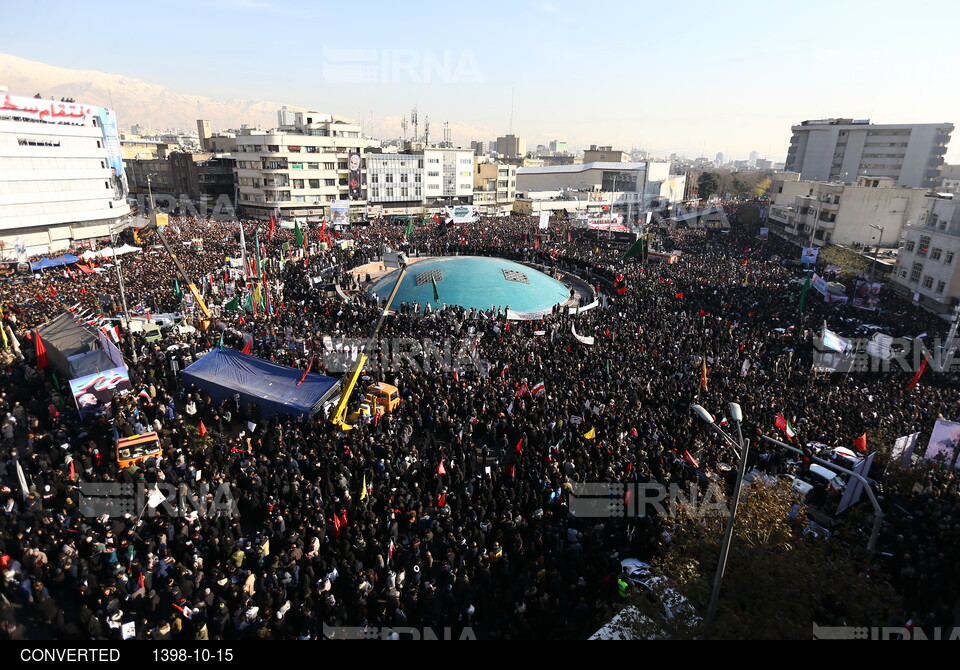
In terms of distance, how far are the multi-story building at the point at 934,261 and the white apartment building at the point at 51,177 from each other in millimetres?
61172

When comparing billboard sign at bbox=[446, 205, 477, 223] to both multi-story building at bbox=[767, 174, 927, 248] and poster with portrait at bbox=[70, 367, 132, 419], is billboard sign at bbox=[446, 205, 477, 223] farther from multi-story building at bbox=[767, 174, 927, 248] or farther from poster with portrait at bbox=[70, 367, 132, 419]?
poster with portrait at bbox=[70, 367, 132, 419]

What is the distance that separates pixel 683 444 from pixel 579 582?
6128mm

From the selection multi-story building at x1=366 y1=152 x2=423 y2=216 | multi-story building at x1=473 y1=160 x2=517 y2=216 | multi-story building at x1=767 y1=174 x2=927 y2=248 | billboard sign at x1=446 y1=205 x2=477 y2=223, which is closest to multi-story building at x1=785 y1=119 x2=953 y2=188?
multi-story building at x1=767 y1=174 x2=927 y2=248

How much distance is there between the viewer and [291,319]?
77.9 ft

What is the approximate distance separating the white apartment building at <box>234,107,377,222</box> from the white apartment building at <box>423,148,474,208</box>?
9.86 metres

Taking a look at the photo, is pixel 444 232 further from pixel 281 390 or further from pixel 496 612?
pixel 496 612

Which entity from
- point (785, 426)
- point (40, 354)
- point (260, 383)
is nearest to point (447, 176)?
point (40, 354)

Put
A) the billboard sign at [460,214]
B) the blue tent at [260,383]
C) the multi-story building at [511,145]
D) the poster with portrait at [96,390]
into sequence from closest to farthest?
the poster with portrait at [96,390] → the blue tent at [260,383] → the billboard sign at [460,214] → the multi-story building at [511,145]

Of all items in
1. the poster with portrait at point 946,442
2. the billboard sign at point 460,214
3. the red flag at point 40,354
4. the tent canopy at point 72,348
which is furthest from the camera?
the billboard sign at point 460,214

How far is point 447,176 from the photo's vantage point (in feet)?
237

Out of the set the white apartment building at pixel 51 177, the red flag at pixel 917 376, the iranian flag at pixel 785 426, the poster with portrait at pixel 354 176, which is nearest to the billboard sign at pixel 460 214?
the poster with portrait at pixel 354 176

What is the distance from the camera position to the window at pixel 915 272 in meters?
32.7

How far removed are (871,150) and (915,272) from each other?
67319 mm

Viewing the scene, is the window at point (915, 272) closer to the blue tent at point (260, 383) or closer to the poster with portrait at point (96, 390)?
the blue tent at point (260, 383)
